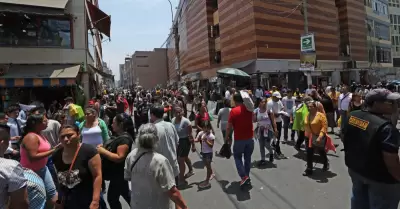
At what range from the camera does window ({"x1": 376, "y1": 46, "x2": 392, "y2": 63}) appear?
138 ft

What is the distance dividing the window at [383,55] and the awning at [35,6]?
43356 mm

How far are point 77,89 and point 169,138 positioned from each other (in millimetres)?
11729

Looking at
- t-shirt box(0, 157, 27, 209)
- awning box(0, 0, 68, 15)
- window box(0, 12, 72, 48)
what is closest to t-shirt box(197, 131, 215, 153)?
t-shirt box(0, 157, 27, 209)

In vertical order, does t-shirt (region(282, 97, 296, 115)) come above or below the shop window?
below

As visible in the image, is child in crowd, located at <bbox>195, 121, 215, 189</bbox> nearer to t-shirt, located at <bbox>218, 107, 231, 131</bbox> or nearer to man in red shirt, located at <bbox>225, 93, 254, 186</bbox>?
man in red shirt, located at <bbox>225, 93, 254, 186</bbox>

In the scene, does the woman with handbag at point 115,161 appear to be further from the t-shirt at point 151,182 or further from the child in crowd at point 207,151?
the child in crowd at point 207,151

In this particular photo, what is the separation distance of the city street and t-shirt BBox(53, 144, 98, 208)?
206 centimetres

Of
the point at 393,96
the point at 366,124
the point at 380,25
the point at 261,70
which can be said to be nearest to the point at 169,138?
the point at 366,124

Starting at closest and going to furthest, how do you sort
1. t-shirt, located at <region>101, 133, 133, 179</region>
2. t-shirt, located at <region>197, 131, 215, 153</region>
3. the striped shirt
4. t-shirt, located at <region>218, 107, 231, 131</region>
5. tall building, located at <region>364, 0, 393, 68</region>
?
t-shirt, located at <region>101, 133, 133, 179</region> < the striped shirt < t-shirt, located at <region>197, 131, 215, 153</region> < t-shirt, located at <region>218, 107, 231, 131</region> < tall building, located at <region>364, 0, 393, 68</region>

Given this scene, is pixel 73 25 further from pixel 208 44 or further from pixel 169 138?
pixel 208 44

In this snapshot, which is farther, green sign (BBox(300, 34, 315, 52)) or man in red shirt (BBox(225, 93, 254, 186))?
green sign (BBox(300, 34, 315, 52))

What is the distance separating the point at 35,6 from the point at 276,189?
13.8m

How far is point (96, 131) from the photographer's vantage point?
437 centimetres

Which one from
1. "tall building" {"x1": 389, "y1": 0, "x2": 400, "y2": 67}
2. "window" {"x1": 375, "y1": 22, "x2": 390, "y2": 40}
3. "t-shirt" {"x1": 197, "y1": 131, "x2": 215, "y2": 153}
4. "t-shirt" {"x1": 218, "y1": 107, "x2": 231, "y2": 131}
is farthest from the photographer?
"tall building" {"x1": 389, "y1": 0, "x2": 400, "y2": 67}
